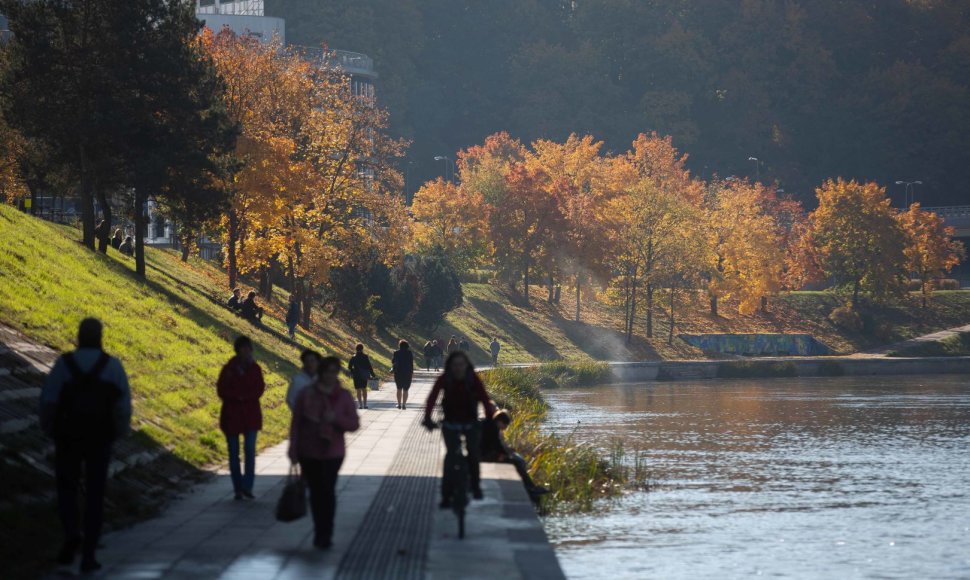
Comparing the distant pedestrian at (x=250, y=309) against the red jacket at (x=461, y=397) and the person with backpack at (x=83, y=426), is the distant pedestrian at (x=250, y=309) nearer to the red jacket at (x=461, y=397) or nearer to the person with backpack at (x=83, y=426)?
the red jacket at (x=461, y=397)

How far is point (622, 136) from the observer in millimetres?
119125

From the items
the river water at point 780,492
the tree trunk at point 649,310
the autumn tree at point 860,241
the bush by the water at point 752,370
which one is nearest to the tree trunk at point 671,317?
the tree trunk at point 649,310

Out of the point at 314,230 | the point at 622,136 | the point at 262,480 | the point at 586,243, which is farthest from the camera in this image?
the point at 622,136

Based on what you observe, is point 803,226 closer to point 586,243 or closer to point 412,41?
point 586,243

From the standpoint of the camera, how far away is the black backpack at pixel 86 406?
1194 cm

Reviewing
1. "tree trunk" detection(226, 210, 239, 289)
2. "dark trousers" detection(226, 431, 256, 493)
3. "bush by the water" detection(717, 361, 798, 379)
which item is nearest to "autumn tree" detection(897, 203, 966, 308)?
"bush by the water" detection(717, 361, 798, 379)

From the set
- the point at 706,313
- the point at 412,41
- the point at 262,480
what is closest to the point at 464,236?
the point at 706,313

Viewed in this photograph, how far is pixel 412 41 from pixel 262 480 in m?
108

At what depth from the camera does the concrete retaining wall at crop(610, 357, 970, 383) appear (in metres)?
66.8

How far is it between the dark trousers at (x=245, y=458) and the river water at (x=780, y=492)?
159 inches

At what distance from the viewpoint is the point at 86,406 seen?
12.0 meters

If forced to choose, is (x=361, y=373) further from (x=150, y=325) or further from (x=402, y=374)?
(x=150, y=325)

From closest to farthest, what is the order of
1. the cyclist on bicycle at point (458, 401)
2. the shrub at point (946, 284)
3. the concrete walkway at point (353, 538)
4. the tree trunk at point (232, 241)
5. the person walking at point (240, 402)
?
the concrete walkway at point (353, 538) → the cyclist on bicycle at point (458, 401) → the person walking at point (240, 402) → the tree trunk at point (232, 241) → the shrub at point (946, 284)

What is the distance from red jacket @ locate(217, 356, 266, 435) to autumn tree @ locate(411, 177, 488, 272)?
2344 inches
